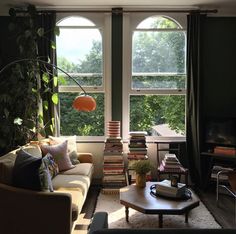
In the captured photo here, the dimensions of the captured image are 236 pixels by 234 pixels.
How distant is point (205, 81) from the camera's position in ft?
15.5

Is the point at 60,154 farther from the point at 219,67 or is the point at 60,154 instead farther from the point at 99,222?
the point at 219,67

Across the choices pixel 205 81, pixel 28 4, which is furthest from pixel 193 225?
pixel 28 4

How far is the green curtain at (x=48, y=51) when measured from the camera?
4520 mm

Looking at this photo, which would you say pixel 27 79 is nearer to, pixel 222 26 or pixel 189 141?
pixel 189 141

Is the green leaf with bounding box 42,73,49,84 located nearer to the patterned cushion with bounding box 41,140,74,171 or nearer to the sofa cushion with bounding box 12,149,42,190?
the patterned cushion with bounding box 41,140,74,171

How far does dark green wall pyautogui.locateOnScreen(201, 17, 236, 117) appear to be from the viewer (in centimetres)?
470

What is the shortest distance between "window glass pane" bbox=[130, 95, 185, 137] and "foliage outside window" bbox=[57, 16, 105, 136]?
54 cm

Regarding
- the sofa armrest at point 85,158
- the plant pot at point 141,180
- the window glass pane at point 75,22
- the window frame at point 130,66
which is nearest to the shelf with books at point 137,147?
the window frame at point 130,66

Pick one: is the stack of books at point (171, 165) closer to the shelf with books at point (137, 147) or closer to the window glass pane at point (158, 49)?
the shelf with books at point (137, 147)

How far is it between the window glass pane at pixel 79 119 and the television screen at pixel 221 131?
5.50ft

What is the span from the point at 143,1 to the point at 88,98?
1813mm

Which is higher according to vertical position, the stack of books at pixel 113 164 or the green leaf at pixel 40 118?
the green leaf at pixel 40 118

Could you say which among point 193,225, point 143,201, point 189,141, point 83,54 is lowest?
point 193,225

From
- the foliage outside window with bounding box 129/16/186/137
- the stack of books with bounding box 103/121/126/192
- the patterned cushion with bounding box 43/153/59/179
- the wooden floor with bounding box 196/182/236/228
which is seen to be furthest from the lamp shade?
the wooden floor with bounding box 196/182/236/228
